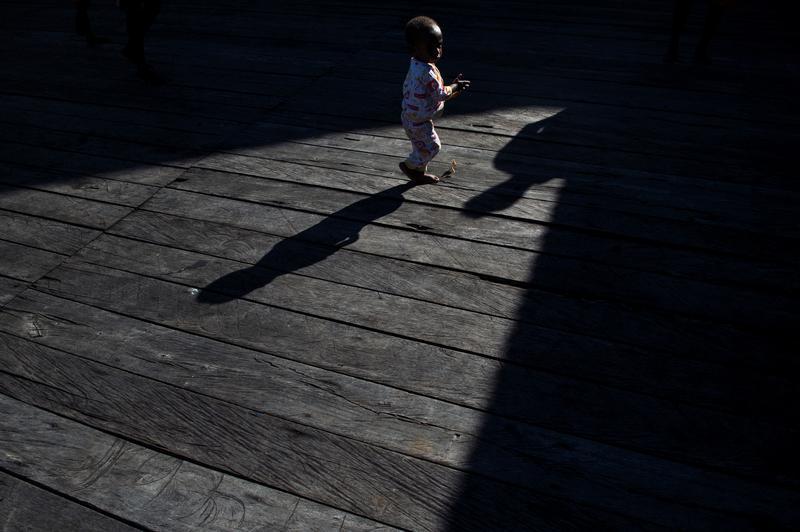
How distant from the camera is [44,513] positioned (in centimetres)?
204

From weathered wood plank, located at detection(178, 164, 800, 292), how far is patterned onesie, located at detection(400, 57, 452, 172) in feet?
0.62

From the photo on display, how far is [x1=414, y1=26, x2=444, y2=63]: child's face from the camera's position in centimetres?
348

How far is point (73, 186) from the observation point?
13.0 feet

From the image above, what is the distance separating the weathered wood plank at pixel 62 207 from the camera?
11.9 feet

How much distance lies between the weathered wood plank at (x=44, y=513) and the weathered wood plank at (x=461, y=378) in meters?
0.82

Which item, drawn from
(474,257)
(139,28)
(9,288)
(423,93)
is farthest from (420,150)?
(139,28)

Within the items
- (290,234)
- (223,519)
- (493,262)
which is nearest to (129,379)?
(223,519)

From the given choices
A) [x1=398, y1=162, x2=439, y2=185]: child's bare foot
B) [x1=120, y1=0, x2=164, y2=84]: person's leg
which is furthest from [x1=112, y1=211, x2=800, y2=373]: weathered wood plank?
[x1=120, y1=0, x2=164, y2=84]: person's leg

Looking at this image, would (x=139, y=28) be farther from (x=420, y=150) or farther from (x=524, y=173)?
(x=524, y=173)

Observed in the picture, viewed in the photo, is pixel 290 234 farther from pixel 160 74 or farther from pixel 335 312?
pixel 160 74

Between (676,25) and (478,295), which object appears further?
(676,25)

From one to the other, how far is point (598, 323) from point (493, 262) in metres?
0.58

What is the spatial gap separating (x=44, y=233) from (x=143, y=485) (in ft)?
6.29

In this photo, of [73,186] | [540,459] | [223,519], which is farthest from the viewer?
[73,186]
